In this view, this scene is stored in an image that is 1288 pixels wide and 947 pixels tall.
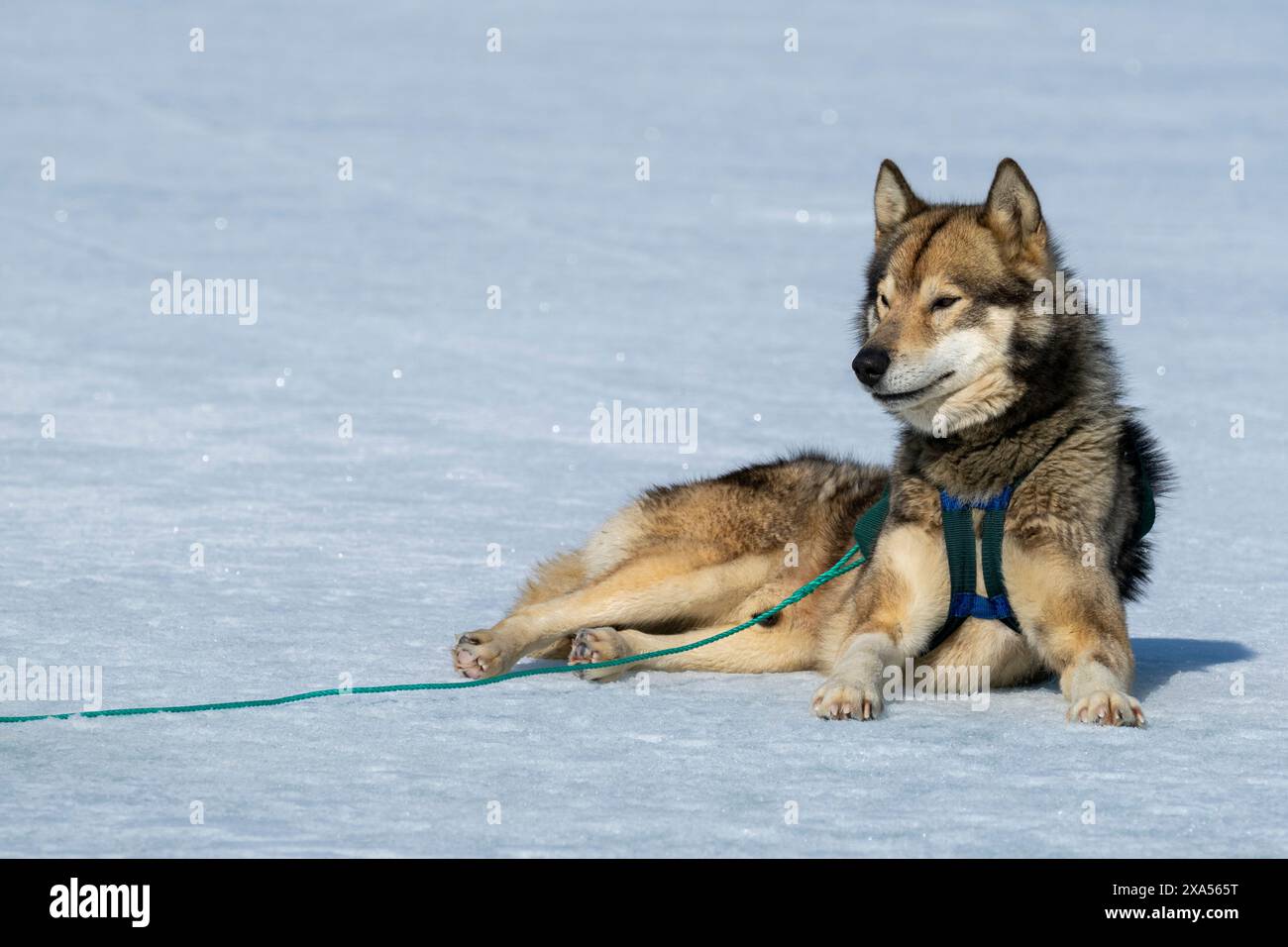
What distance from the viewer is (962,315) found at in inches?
189

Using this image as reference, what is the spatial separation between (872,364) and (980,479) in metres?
0.48

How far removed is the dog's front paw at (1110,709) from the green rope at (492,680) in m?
Answer: 0.98

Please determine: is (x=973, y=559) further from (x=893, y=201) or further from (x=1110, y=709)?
(x=893, y=201)

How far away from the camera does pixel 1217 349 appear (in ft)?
42.7

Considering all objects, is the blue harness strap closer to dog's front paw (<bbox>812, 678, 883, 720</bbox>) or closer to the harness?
the harness

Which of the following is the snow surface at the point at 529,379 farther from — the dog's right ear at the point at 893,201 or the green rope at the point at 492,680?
the dog's right ear at the point at 893,201

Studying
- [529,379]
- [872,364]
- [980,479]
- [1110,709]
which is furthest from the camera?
[529,379]

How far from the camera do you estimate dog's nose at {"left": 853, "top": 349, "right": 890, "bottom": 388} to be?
473 centimetres

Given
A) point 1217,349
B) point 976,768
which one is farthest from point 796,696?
point 1217,349

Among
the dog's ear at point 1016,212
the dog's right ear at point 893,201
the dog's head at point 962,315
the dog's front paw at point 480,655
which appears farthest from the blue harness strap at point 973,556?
the dog's front paw at point 480,655

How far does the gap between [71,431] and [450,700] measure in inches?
234

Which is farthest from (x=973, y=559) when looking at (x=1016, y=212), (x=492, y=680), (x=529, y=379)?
(x=529, y=379)

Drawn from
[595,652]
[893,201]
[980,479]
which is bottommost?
[595,652]

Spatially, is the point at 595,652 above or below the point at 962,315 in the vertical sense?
below
